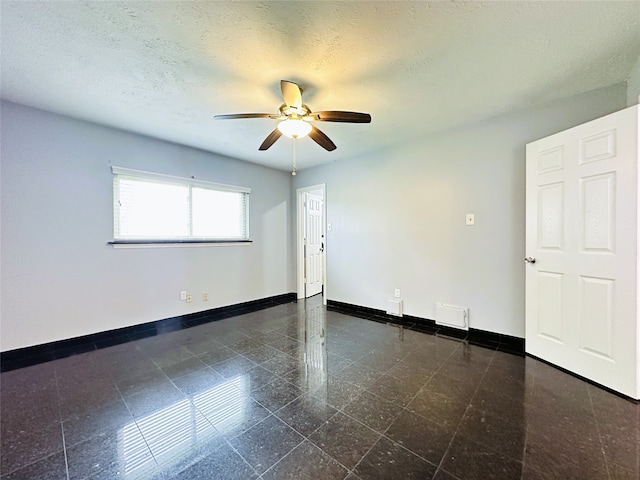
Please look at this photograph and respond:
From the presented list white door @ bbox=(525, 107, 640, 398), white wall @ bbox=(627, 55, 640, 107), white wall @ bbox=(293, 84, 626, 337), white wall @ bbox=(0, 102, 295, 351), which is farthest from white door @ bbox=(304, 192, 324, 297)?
white wall @ bbox=(627, 55, 640, 107)

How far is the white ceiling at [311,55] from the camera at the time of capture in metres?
1.51

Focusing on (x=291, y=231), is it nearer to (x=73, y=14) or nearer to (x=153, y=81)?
(x=153, y=81)

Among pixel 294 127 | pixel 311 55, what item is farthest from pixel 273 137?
pixel 311 55

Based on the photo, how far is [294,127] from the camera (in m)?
2.24

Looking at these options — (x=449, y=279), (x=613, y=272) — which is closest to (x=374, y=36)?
(x=613, y=272)

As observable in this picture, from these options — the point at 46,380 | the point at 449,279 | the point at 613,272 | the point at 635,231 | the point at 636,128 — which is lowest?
the point at 46,380

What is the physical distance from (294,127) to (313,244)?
321cm

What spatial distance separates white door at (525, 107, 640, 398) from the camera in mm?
1893

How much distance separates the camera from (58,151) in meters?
2.74

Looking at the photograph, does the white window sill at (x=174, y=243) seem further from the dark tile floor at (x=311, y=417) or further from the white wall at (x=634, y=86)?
the white wall at (x=634, y=86)

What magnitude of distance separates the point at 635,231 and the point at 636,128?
715mm

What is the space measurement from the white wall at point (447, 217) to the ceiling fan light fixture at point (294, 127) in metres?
1.84

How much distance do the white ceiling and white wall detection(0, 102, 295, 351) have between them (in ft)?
Answer: 1.22

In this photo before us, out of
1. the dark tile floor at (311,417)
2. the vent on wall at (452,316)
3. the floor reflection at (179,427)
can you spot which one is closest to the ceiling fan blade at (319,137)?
the dark tile floor at (311,417)
